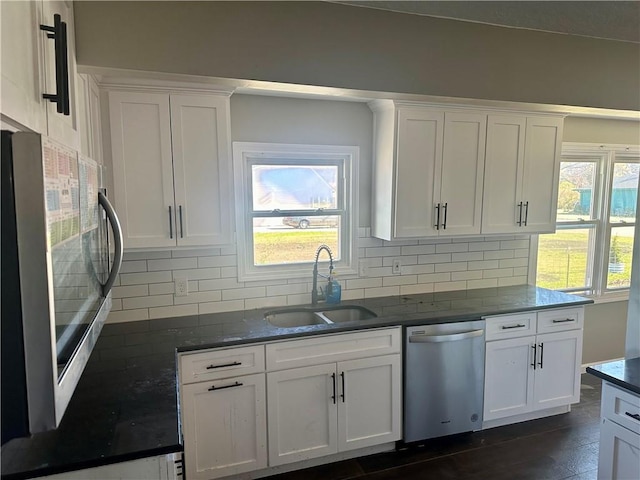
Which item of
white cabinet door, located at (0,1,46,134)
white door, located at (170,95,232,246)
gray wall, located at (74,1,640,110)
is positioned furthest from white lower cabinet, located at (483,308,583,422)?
white cabinet door, located at (0,1,46,134)

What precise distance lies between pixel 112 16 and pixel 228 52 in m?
0.46

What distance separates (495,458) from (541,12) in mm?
2536

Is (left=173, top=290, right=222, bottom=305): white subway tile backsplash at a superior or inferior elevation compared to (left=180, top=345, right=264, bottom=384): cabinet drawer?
superior

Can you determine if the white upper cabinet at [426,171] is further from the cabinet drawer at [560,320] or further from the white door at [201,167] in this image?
the white door at [201,167]

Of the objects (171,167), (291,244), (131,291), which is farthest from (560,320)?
(131,291)

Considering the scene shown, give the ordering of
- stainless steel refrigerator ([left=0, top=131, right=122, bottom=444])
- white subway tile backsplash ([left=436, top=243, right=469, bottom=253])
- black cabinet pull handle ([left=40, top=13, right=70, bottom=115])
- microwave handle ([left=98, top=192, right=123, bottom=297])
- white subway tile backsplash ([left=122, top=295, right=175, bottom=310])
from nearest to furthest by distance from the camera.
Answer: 1. stainless steel refrigerator ([left=0, top=131, right=122, bottom=444])
2. black cabinet pull handle ([left=40, top=13, right=70, bottom=115])
3. microwave handle ([left=98, top=192, right=123, bottom=297])
4. white subway tile backsplash ([left=122, top=295, right=175, bottom=310])
5. white subway tile backsplash ([left=436, top=243, right=469, bottom=253])

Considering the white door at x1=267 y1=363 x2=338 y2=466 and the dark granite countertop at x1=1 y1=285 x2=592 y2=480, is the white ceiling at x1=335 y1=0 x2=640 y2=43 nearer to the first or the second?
the dark granite countertop at x1=1 y1=285 x2=592 y2=480

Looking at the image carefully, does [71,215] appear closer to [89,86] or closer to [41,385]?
[41,385]

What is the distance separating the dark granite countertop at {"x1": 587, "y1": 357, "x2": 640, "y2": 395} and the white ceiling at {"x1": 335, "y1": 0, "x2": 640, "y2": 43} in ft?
5.32

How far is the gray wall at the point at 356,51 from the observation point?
171cm

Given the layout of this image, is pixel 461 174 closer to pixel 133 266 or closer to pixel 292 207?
pixel 292 207

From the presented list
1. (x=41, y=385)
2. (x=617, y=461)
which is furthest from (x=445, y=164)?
(x=41, y=385)

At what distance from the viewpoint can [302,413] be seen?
246 cm

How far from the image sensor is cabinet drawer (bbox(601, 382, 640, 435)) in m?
1.73
